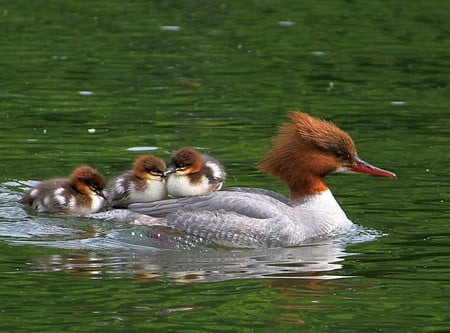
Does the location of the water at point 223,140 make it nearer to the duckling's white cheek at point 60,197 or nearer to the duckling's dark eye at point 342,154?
the duckling's white cheek at point 60,197

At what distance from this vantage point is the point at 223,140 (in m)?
14.8

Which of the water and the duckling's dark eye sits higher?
the duckling's dark eye

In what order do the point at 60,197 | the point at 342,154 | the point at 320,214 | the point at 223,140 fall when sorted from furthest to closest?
the point at 223,140 → the point at 60,197 → the point at 342,154 → the point at 320,214

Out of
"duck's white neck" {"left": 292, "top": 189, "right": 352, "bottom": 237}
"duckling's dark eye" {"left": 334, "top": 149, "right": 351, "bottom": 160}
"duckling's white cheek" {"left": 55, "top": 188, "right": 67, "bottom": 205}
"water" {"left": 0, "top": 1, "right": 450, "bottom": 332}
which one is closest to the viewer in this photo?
"water" {"left": 0, "top": 1, "right": 450, "bottom": 332}

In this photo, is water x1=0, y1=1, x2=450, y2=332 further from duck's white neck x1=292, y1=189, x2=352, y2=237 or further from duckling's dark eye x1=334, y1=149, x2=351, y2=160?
duckling's dark eye x1=334, y1=149, x2=351, y2=160

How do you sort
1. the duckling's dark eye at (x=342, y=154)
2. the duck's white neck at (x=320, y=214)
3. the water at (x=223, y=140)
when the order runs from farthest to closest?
1. the duckling's dark eye at (x=342, y=154)
2. the duck's white neck at (x=320, y=214)
3. the water at (x=223, y=140)

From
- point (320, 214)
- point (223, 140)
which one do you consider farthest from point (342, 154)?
point (223, 140)

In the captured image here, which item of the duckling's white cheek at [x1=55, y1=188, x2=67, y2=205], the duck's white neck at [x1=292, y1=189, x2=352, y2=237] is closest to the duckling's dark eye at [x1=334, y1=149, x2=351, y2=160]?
the duck's white neck at [x1=292, y1=189, x2=352, y2=237]

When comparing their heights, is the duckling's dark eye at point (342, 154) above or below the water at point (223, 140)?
above

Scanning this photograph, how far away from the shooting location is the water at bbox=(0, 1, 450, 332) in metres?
9.19

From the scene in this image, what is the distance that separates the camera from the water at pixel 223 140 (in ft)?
30.1

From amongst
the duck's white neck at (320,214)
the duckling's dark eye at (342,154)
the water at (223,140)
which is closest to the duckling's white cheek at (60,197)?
the water at (223,140)

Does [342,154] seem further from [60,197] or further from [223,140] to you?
[223,140]

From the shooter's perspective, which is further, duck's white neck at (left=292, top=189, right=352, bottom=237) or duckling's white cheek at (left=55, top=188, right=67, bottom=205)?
duckling's white cheek at (left=55, top=188, right=67, bottom=205)
